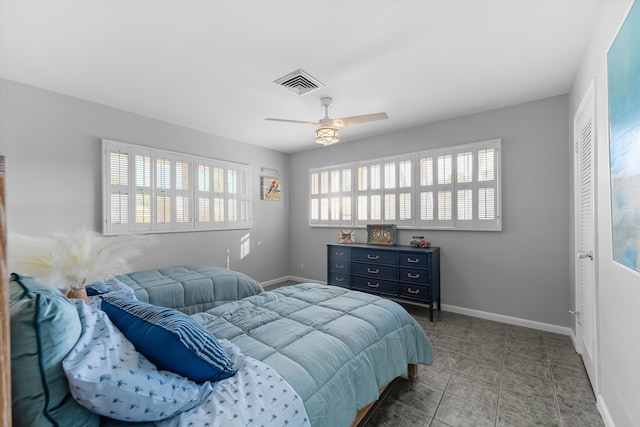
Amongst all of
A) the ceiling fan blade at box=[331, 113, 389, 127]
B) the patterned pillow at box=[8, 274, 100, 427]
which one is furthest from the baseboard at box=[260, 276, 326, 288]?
the patterned pillow at box=[8, 274, 100, 427]

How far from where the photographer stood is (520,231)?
345 cm

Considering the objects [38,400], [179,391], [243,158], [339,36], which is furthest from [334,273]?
[38,400]

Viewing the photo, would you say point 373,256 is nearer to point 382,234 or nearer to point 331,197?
point 382,234

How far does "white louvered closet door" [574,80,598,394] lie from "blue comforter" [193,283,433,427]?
4.19ft

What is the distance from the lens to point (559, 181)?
10.5ft

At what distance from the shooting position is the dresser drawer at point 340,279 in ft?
14.2

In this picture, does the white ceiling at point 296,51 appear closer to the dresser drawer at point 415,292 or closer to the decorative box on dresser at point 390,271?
the decorative box on dresser at point 390,271

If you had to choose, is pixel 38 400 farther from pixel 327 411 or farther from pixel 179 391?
pixel 327 411

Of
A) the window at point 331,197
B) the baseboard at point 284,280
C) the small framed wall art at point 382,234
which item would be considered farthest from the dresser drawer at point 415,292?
the baseboard at point 284,280

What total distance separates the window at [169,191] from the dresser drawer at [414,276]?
113 inches

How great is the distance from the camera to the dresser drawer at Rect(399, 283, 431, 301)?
3.60 m

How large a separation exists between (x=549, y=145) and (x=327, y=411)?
3.71m

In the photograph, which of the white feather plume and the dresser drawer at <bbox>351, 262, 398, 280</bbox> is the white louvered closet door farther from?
the white feather plume

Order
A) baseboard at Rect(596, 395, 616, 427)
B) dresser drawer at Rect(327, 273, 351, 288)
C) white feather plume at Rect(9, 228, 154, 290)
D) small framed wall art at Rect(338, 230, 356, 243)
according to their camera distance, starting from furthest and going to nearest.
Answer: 1. small framed wall art at Rect(338, 230, 356, 243)
2. dresser drawer at Rect(327, 273, 351, 288)
3. baseboard at Rect(596, 395, 616, 427)
4. white feather plume at Rect(9, 228, 154, 290)
